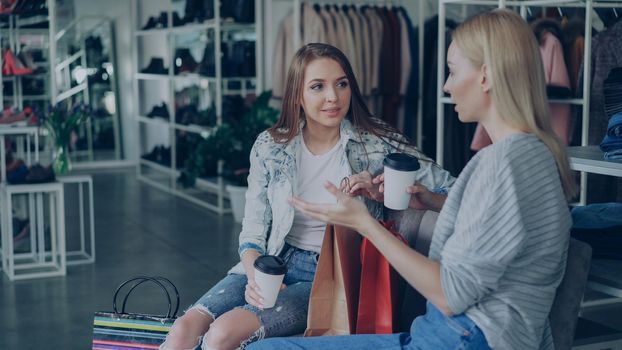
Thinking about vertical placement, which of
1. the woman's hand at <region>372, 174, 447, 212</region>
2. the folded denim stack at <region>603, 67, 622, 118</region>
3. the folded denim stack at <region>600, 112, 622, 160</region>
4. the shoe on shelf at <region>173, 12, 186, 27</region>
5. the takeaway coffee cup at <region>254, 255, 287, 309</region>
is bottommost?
the takeaway coffee cup at <region>254, 255, 287, 309</region>

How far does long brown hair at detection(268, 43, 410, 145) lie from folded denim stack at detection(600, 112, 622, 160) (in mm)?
609

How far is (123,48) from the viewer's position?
11.1 meters

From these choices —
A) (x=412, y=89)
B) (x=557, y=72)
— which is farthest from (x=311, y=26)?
(x=557, y=72)

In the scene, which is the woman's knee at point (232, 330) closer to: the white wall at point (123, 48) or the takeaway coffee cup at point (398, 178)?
the takeaway coffee cup at point (398, 178)

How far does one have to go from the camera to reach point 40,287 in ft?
16.1

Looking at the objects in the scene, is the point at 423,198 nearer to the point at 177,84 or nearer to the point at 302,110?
the point at 302,110

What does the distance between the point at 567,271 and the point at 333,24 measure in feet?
16.7

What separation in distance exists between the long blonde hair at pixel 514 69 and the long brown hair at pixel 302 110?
95cm

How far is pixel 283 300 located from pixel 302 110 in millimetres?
715

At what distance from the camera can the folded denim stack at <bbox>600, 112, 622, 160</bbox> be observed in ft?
7.79

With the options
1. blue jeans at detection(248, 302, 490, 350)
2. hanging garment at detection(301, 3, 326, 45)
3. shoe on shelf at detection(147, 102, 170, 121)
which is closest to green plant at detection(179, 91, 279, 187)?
hanging garment at detection(301, 3, 326, 45)

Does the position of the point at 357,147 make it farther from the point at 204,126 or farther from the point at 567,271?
the point at 204,126

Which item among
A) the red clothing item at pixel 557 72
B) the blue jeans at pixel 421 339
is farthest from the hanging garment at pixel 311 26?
the blue jeans at pixel 421 339

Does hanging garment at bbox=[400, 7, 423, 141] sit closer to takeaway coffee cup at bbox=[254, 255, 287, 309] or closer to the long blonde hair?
takeaway coffee cup at bbox=[254, 255, 287, 309]
